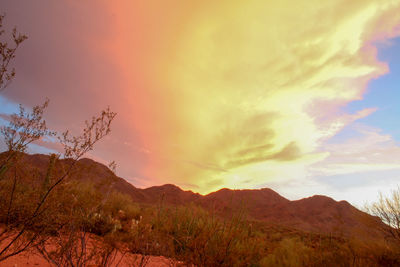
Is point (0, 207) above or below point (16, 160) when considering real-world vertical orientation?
below

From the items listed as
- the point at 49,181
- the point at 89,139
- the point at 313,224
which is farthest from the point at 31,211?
the point at 313,224

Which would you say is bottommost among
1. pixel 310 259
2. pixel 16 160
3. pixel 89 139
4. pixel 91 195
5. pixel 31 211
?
pixel 310 259

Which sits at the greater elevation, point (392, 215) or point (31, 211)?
point (392, 215)

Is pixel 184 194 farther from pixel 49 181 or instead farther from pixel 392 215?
pixel 49 181

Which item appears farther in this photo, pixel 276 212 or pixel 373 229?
pixel 276 212

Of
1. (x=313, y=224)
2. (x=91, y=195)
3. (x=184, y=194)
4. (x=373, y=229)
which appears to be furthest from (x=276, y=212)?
(x=91, y=195)

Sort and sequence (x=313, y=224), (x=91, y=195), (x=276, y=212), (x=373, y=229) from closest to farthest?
(x=91, y=195)
(x=373, y=229)
(x=313, y=224)
(x=276, y=212)

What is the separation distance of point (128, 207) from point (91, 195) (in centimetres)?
823

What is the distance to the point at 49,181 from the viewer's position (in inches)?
153

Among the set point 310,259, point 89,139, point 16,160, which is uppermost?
point 89,139

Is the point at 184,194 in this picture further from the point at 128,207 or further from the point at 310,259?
the point at 310,259

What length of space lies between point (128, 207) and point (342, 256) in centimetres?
961

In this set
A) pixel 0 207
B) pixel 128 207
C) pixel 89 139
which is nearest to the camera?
pixel 89 139

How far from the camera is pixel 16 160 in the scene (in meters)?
3.88
